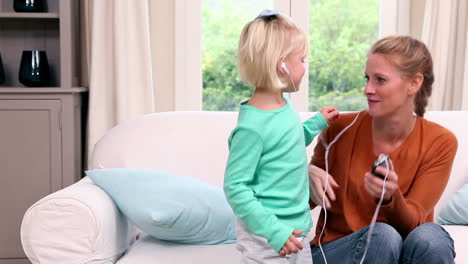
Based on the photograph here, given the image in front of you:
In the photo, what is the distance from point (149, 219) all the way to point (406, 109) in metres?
0.80

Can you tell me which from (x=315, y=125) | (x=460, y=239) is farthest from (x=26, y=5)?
(x=460, y=239)

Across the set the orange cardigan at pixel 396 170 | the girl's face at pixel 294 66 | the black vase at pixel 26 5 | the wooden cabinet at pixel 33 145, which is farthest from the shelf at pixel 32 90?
the girl's face at pixel 294 66

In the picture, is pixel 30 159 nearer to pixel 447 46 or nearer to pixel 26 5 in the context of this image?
pixel 26 5

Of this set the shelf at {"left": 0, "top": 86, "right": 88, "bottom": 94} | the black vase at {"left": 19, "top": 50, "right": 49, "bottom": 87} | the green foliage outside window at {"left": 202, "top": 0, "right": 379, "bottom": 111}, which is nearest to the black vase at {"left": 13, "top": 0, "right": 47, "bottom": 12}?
the black vase at {"left": 19, "top": 50, "right": 49, "bottom": 87}

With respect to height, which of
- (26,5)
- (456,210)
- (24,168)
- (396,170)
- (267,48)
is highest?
(26,5)

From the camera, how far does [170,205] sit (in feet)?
7.00

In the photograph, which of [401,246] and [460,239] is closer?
[401,246]

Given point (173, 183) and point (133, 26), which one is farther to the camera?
point (133, 26)

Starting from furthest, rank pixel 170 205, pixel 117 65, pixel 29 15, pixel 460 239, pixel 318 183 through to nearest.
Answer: pixel 117 65 < pixel 29 15 < pixel 460 239 < pixel 170 205 < pixel 318 183

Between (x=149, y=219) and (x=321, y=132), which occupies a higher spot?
(x=321, y=132)

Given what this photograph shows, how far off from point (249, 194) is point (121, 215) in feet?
2.27

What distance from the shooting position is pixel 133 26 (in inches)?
150

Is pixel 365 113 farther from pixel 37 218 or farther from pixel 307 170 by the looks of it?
pixel 37 218

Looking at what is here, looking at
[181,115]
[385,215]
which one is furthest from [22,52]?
[385,215]
